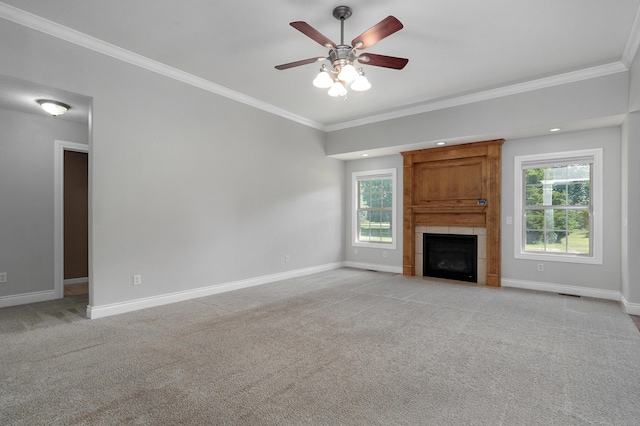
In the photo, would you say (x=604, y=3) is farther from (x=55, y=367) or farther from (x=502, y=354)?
(x=55, y=367)

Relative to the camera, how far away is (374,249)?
7043 mm

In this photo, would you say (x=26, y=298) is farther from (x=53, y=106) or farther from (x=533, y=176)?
(x=533, y=176)

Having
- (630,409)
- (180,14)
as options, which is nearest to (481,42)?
(180,14)

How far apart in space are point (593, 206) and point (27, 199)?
806 cm

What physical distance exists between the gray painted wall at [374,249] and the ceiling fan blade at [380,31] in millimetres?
4086

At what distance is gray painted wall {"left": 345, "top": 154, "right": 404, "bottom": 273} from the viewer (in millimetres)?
6684

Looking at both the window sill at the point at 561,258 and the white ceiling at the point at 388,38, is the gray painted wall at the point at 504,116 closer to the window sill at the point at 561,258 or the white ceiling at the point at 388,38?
the white ceiling at the point at 388,38

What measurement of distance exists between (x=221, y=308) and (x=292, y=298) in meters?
0.99

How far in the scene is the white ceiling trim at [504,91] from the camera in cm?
411

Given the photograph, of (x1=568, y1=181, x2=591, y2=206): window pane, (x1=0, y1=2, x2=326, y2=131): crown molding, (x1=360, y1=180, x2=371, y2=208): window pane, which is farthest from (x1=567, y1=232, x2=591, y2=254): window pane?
(x1=0, y1=2, x2=326, y2=131): crown molding

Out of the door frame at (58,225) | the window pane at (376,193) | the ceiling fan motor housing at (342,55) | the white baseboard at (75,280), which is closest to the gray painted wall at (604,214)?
the window pane at (376,193)

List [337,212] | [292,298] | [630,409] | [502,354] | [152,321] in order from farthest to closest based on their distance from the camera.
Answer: [337,212] < [292,298] < [152,321] < [502,354] < [630,409]

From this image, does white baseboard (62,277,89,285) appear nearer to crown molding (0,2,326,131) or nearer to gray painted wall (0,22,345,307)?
gray painted wall (0,22,345,307)

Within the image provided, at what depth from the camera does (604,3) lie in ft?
9.44
